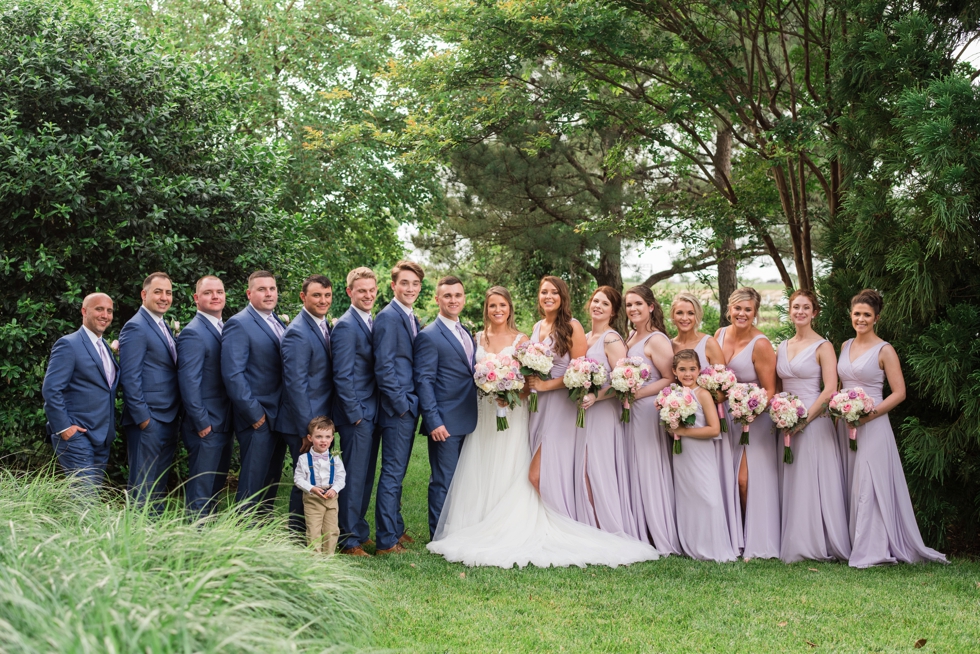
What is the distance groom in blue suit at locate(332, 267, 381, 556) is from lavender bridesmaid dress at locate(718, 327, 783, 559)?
3.12 meters

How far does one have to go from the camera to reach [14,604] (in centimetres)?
352

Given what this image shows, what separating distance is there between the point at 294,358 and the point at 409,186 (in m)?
9.72

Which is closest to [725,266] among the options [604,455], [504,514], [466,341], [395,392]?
[604,455]

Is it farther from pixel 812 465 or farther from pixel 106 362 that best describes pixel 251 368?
pixel 812 465

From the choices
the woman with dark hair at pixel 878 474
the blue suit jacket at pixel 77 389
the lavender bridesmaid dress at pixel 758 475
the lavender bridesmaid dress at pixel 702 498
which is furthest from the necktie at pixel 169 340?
the woman with dark hair at pixel 878 474

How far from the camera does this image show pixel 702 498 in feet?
24.5

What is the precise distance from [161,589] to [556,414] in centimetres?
443

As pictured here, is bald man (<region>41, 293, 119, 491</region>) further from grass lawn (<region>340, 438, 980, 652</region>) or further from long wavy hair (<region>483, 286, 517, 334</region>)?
long wavy hair (<region>483, 286, 517, 334</region>)

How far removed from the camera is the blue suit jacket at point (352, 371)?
280 inches

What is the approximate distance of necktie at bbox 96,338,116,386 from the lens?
6.87 metres

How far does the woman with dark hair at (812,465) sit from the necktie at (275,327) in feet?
13.7

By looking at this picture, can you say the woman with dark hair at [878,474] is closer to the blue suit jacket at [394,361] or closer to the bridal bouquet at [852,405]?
the bridal bouquet at [852,405]

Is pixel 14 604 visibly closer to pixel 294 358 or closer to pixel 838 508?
pixel 294 358

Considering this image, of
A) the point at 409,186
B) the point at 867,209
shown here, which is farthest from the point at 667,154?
the point at 867,209
